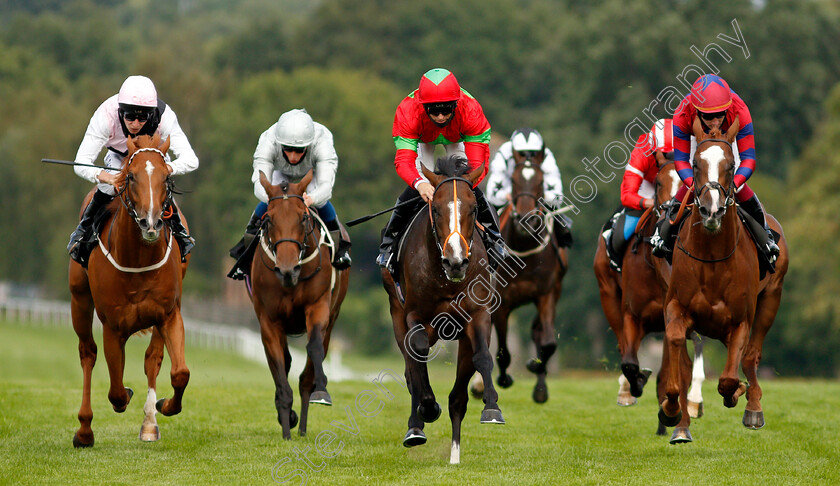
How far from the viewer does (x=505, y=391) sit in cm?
1695

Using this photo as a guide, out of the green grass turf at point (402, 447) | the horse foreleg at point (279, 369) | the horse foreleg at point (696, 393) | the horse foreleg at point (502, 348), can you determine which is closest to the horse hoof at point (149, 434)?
the green grass turf at point (402, 447)

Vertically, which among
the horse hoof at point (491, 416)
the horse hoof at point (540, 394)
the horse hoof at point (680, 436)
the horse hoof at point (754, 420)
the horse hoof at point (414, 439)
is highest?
the horse hoof at point (491, 416)

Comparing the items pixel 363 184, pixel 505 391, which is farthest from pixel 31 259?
pixel 505 391

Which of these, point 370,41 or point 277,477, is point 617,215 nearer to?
point 277,477

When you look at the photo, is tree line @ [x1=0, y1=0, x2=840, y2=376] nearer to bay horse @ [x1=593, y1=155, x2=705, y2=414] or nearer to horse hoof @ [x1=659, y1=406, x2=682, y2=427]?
bay horse @ [x1=593, y1=155, x2=705, y2=414]

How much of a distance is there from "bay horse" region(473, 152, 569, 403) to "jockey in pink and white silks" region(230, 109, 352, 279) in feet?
9.11

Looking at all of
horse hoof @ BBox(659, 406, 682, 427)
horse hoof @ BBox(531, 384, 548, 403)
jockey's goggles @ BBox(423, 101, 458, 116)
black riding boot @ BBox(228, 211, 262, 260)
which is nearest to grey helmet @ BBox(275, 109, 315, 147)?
black riding boot @ BBox(228, 211, 262, 260)

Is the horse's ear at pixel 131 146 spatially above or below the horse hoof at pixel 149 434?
above

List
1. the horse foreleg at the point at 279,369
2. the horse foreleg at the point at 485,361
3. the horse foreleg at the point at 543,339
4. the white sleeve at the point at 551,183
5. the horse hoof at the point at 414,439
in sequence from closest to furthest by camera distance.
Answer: the horse foreleg at the point at 485,361
the horse hoof at the point at 414,439
the horse foreleg at the point at 279,369
the horse foreleg at the point at 543,339
the white sleeve at the point at 551,183

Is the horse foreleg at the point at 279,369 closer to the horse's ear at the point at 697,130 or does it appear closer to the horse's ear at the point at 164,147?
the horse's ear at the point at 164,147

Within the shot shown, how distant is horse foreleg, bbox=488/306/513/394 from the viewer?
1463cm

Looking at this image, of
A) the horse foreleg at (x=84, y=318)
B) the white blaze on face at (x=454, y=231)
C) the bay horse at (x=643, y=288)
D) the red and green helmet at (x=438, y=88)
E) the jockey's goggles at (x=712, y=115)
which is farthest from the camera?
the bay horse at (x=643, y=288)

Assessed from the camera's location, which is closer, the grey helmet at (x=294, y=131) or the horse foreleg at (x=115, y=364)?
the horse foreleg at (x=115, y=364)

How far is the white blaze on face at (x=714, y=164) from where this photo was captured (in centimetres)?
955
